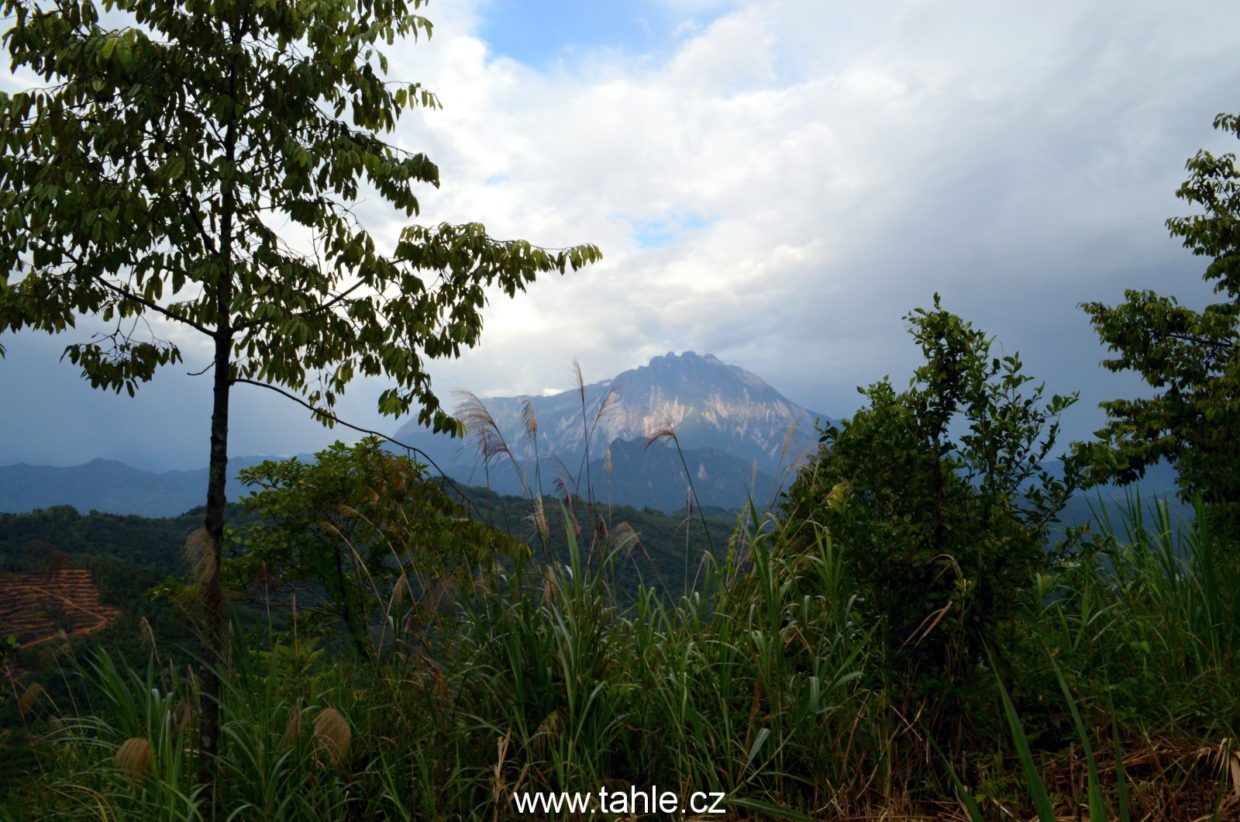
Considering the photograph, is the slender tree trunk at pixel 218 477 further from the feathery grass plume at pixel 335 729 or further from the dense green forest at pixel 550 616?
the feathery grass plume at pixel 335 729

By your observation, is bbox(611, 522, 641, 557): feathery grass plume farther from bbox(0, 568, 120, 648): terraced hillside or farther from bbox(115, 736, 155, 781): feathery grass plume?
bbox(0, 568, 120, 648): terraced hillside

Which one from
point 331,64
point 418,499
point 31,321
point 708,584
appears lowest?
point 708,584

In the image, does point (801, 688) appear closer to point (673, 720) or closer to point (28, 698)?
point (673, 720)

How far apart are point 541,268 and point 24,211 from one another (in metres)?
2.98

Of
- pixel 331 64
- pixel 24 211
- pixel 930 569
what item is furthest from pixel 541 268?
pixel 930 569

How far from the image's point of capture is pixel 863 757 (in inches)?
131

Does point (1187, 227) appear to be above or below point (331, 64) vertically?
above

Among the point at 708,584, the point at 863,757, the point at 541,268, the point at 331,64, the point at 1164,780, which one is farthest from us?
the point at 541,268

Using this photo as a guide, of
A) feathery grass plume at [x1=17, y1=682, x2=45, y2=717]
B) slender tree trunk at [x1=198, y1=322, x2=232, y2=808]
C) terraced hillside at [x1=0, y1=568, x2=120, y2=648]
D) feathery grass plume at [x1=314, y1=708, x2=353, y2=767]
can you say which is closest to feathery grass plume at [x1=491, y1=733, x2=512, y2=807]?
feathery grass plume at [x1=314, y1=708, x2=353, y2=767]

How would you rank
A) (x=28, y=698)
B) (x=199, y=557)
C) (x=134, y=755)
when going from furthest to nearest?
(x=199, y=557)
(x=28, y=698)
(x=134, y=755)

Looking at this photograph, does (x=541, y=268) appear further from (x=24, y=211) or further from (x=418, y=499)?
(x=24, y=211)

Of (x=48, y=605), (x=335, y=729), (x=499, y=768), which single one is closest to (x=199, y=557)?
(x=48, y=605)

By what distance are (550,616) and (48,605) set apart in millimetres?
2732

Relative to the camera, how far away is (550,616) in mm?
3682
